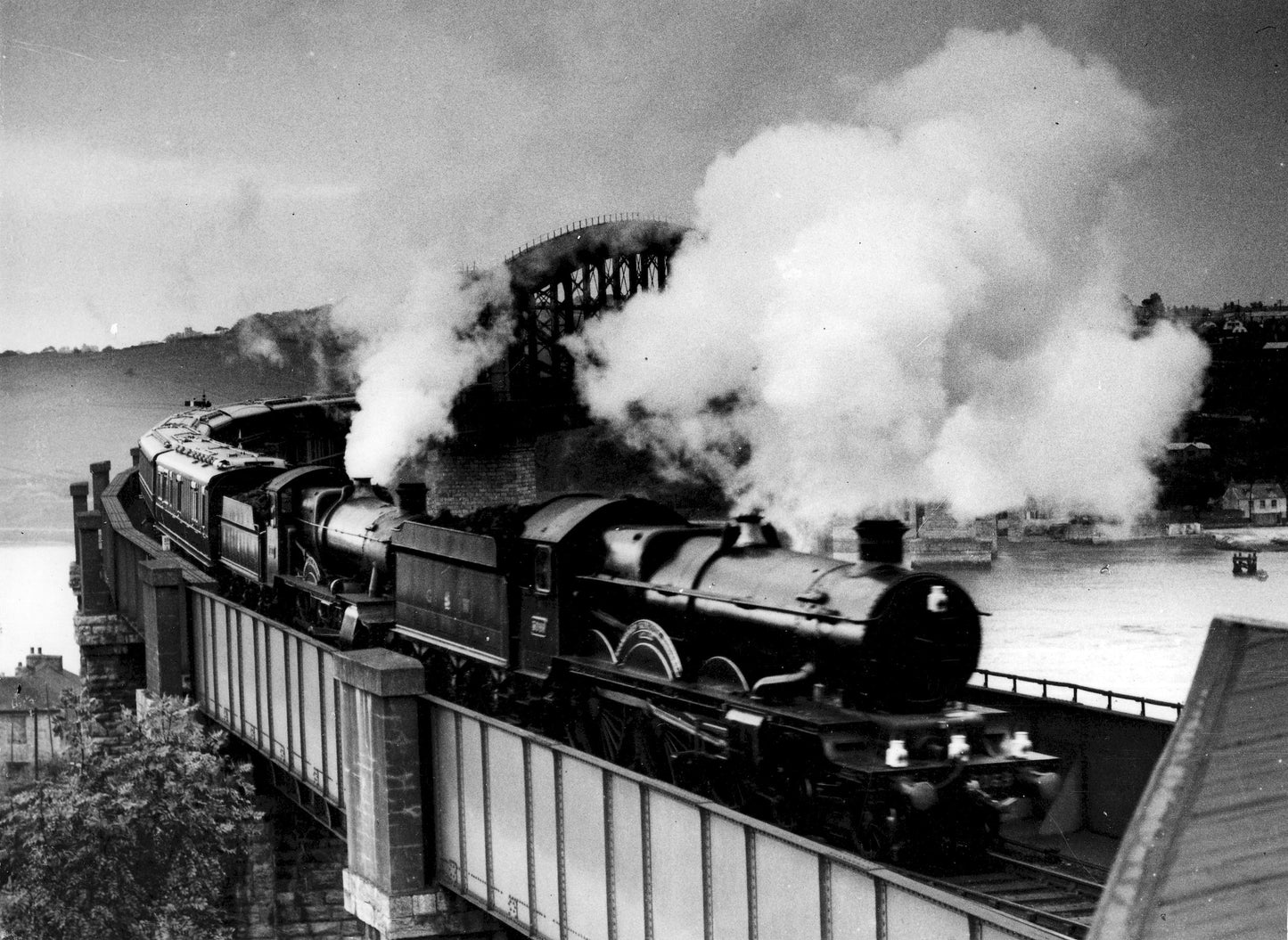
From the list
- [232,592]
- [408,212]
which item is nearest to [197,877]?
[232,592]

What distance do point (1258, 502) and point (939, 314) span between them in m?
A: 13.8

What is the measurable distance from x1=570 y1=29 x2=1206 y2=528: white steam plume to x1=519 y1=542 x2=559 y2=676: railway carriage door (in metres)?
3.89

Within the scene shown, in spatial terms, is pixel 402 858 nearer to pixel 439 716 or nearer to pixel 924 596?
pixel 439 716

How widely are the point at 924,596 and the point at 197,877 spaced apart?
12.0 metres

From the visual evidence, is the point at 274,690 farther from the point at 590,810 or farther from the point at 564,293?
the point at 564,293

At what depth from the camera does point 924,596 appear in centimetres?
1114

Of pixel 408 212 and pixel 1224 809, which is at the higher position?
pixel 408 212

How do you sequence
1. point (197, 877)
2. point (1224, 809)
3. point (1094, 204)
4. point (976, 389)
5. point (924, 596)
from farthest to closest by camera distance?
1. point (1094, 204)
2. point (197, 877)
3. point (976, 389)
4. point (924, 596)
5. point (1224, 809)

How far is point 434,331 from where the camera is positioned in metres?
43.2

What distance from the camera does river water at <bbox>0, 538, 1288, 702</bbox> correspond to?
2586 centimetres

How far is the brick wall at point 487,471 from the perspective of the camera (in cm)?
4341

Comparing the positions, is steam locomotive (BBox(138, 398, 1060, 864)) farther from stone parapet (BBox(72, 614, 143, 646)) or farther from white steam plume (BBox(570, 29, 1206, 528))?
stone parapet (BBox(72, 614, 143, 646))

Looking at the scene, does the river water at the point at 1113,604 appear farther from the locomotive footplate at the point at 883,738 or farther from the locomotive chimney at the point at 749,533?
the locomotive chimney at the point at 749,533

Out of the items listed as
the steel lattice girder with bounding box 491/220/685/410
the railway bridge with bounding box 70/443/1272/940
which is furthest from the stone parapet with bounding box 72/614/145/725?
the steel lattice girder with bounding box 491/220/685/410
